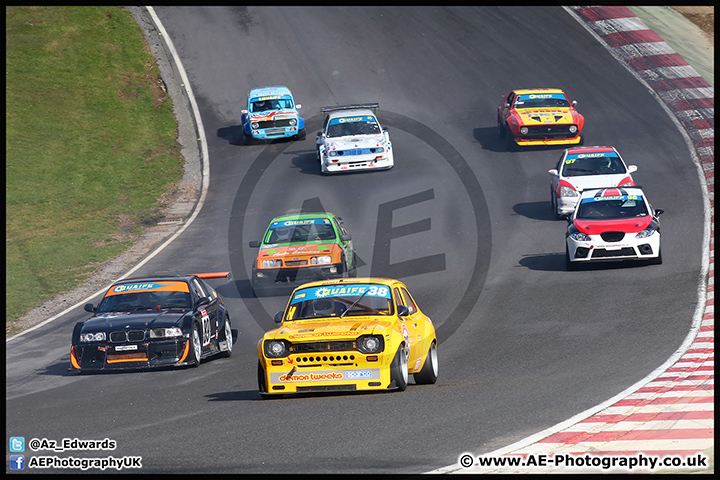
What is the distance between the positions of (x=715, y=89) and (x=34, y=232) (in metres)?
24.4

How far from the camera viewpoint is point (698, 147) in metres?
30.2

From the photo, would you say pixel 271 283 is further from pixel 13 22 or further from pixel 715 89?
pixel 13 22

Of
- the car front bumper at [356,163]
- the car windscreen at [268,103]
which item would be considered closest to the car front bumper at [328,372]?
the car front bumper at [356,163]

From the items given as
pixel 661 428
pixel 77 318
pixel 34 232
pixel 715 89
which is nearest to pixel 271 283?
pixel 77 318

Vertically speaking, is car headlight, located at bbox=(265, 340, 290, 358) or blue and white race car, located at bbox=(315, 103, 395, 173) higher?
blue and white race car, located at bbox=(315, 103, 395, 173)

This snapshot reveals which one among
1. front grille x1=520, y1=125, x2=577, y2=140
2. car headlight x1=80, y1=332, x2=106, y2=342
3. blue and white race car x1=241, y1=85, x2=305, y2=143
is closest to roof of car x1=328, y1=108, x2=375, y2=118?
blue and white race car x1=241, y1=85, x2=305, y2=143

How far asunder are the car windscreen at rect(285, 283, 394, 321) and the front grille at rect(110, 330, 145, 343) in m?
2.96

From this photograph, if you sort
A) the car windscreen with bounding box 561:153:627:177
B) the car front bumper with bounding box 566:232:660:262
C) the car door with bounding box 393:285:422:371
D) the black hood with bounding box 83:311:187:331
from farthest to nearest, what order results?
1. the car windscreen with bounding box 561:153:627:177
2. the car front bumper with bounding box 566:232:660:262
3. the black hood with bounding box 83:311:187:331
4. the car door with bounding box 393:285:422:371

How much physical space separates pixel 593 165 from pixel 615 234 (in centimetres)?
Result: 549

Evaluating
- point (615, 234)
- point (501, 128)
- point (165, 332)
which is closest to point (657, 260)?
point (615, 234)

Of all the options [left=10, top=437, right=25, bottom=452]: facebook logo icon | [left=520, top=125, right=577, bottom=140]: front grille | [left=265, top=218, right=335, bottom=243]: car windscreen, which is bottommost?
[left=10, top=437, right=25, bottom=452]: facebook logo icon

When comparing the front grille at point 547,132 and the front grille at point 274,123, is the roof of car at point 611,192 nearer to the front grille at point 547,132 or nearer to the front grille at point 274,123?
the front grille at point 547,132

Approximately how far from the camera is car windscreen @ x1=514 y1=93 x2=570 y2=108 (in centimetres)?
3144

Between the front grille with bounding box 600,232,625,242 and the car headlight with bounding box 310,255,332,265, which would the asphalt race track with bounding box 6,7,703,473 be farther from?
the car headlight with bounding box 310,255,332,265
